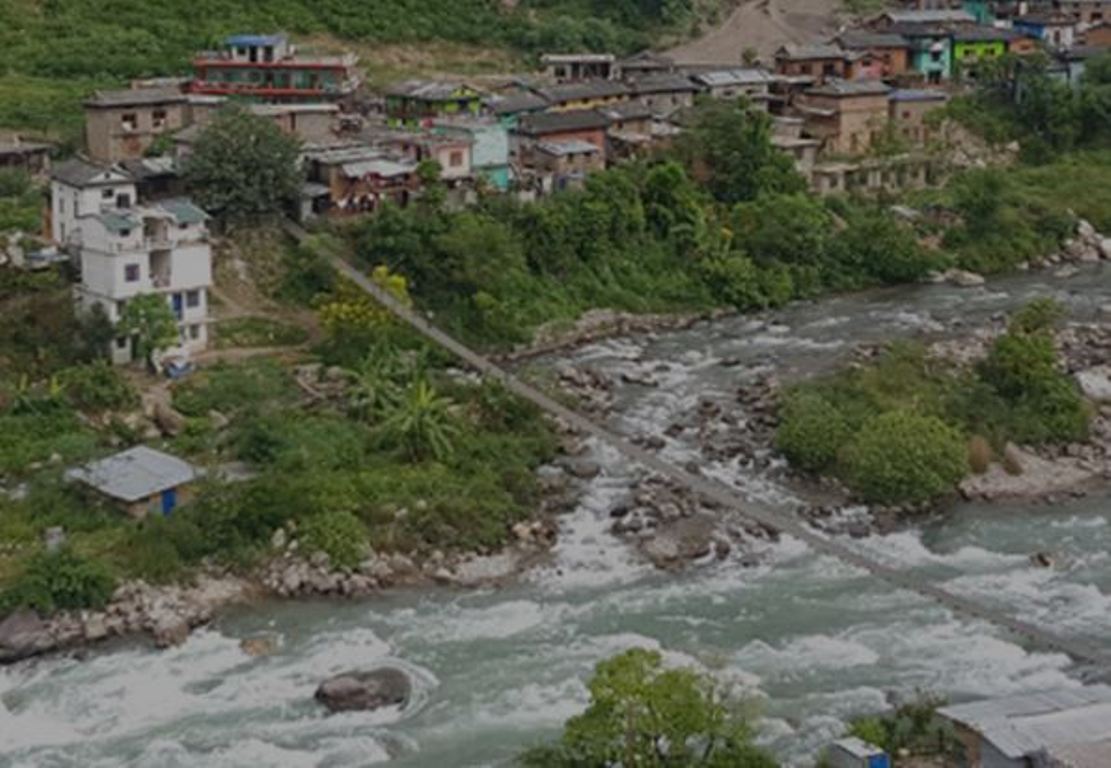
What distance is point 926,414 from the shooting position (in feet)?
84.3

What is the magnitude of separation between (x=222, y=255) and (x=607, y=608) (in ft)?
39.9

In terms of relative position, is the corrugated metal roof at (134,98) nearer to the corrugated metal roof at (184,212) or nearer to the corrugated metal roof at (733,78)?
the corrugated metal roof at (184,212)

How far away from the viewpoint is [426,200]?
31406 mm

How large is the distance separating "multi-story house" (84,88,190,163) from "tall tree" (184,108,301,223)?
3818 mm

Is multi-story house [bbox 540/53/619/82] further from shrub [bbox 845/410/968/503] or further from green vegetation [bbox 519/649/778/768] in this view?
green vegetation [bbox 519/649/778/768]

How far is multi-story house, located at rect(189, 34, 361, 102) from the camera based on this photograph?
124 feet

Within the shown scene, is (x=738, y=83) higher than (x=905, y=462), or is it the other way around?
(x=738, y=83)

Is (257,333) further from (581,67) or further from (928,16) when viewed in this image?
(928,16)

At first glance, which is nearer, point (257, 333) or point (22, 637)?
point (22, 637)

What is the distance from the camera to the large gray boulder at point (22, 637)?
19.1 m

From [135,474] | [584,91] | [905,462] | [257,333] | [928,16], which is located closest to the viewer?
[135,474]

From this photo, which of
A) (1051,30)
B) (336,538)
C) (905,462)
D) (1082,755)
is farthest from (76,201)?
(1051,30)

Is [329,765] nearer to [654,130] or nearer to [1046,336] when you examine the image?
[1046,336]

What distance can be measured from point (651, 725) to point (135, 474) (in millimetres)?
9324
